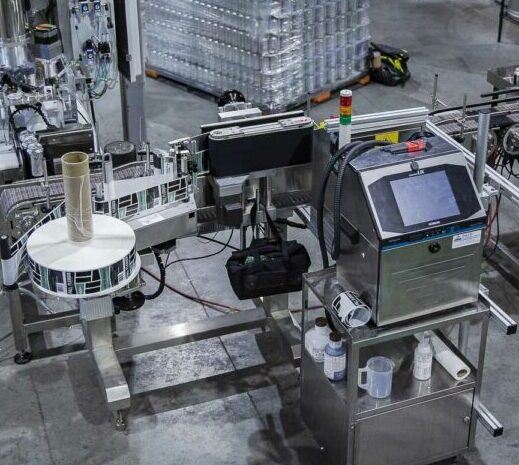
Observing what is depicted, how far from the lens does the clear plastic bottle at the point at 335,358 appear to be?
134 inches

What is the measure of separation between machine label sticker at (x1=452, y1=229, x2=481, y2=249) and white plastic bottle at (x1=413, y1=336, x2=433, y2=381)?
17.8 inches

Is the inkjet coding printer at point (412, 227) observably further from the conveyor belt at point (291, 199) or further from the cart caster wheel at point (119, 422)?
the cart caster wheel at point (119, 422)

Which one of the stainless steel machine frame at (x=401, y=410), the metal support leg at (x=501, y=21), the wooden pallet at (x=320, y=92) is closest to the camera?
the stainless steel machine frame at (x=401, y=410)

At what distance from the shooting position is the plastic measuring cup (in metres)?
3.39

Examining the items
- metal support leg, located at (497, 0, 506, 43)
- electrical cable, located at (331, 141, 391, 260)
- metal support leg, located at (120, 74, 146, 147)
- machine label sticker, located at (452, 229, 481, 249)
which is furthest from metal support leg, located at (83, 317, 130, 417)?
metal support leg, located at (497, 0, 506, 43)

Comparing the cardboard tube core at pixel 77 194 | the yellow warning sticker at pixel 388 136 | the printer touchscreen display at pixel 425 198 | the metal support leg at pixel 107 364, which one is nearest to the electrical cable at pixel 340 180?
the printer touchscreen display at pixel 425 198

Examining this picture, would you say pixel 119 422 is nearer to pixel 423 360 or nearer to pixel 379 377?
pixel 379 377

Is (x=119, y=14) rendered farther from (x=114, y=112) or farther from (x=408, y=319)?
(x=408, y=319)

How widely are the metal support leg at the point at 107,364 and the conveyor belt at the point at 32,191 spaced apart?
1.91 ft

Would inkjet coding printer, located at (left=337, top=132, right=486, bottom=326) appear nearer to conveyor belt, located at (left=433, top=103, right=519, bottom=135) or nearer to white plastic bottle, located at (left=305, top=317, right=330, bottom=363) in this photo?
white plastic bottle, located at (left=305, top=317, right=330, bottom=363)

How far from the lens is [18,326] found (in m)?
4.16

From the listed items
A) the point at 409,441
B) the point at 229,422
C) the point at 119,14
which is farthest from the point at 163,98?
the point at 409,441

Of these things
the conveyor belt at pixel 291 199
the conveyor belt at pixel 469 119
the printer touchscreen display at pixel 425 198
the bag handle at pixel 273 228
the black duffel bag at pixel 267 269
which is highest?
the printer touchscreen display at pixel 425 198

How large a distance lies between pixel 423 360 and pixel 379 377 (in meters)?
0.20
